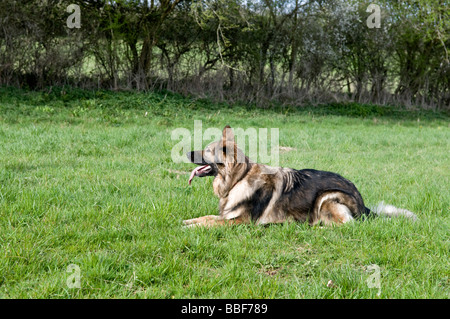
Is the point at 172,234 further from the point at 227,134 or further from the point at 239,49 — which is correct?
the point at 239,49

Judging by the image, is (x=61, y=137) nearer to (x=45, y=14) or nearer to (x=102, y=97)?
(x=102, y=97)

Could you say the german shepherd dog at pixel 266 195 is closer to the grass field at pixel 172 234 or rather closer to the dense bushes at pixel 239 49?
the grass field at pixel 172 234

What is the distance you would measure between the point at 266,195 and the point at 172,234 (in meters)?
1.24

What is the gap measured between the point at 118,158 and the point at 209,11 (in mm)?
9573

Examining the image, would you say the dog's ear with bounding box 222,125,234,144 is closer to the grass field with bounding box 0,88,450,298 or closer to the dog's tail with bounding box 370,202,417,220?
the grass field with bounding box 0,88,450,298

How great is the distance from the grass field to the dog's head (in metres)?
0.64

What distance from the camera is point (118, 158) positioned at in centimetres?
794

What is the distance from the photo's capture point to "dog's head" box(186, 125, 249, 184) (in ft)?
15.4

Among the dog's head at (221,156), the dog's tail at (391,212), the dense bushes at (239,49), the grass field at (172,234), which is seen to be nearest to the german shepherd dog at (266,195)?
the dog's head at (221,156)

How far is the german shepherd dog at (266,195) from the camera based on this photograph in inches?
185

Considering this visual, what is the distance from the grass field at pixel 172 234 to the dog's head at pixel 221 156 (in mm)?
637

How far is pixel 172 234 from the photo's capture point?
4.30m

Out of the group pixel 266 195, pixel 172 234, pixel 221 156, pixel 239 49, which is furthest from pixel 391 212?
pixel 239 49
